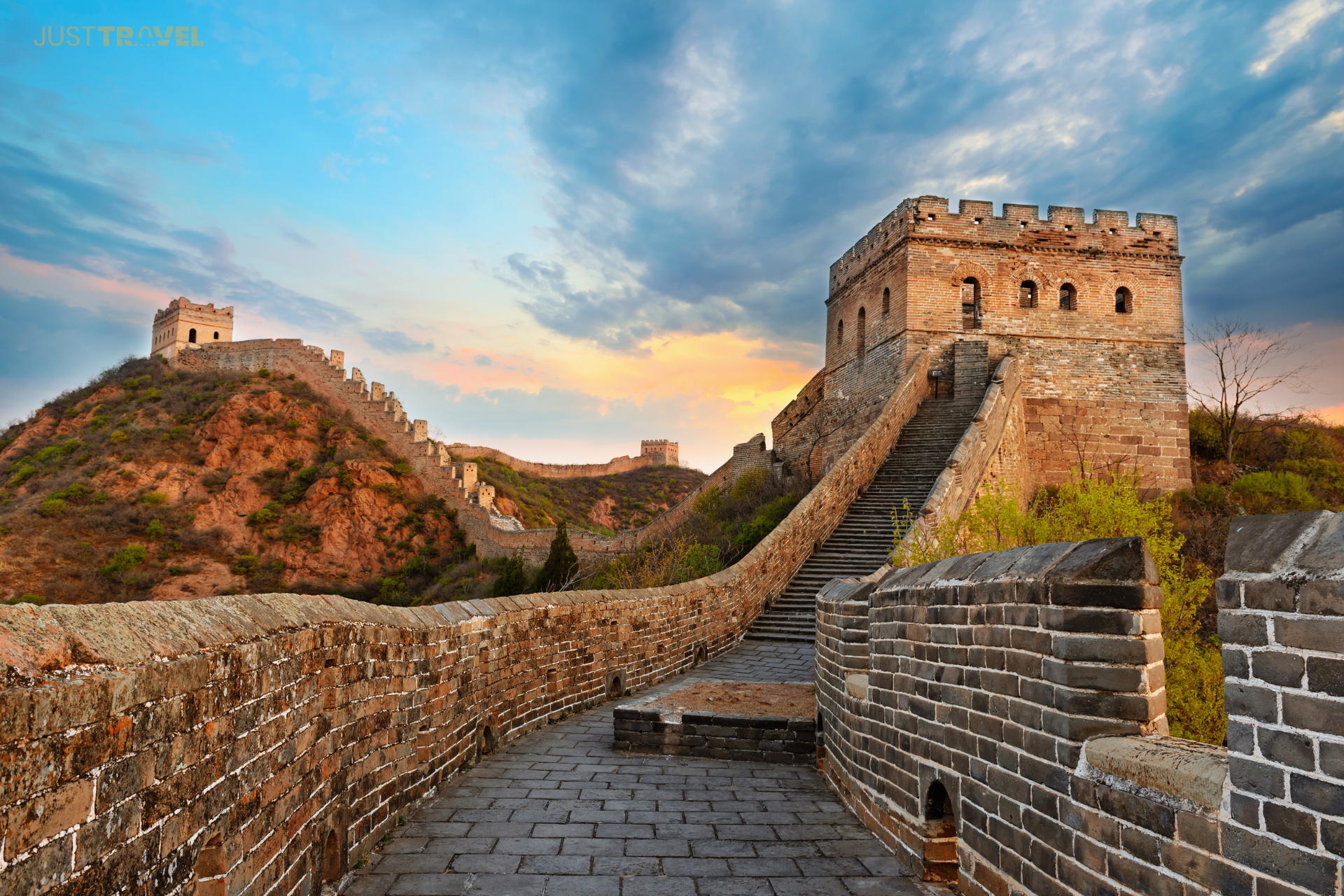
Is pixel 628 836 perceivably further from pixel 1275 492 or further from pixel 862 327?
pixel 862 327

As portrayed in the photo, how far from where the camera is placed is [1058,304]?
21.8 metres

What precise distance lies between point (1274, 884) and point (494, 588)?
27.5 m

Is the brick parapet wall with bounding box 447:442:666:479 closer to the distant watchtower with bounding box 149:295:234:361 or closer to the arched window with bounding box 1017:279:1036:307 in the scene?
the distant watchtower with bounding box 149:295:234:361

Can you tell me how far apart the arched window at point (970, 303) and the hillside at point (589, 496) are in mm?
24081

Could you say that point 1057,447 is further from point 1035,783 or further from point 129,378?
point 129,378

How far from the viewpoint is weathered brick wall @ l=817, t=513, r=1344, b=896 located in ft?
6.70

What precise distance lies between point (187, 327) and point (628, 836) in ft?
195

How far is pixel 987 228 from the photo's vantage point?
21750mm

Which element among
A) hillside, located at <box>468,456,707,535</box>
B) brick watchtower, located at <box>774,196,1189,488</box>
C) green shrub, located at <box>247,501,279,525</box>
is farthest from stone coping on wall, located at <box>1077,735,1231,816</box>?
green shrub, located at <box>247,501,279,525</box>

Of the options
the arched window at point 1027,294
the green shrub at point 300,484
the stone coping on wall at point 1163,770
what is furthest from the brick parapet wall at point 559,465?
the stone coping on wall at point 1163,770

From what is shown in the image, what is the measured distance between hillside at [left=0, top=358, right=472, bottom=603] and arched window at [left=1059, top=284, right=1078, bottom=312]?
24.0 metres

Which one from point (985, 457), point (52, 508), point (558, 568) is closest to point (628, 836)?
point (985, 457)

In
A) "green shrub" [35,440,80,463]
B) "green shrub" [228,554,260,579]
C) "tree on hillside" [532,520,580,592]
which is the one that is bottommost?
"green shrub" [228,554,260,579]

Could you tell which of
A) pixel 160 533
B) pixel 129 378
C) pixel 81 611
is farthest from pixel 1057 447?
pixel 129 378
